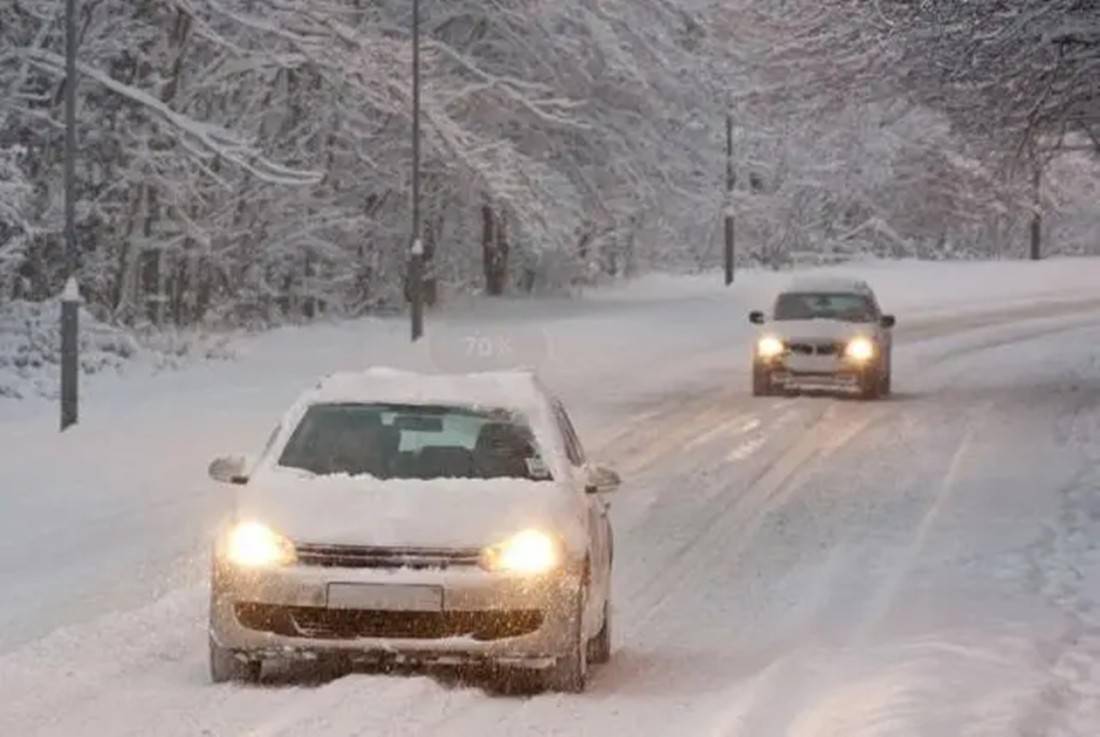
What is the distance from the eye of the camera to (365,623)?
955 centimetres

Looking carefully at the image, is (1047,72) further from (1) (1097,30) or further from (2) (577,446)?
(2) (577,446)

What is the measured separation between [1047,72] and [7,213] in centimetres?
1241

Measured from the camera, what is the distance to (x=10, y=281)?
3181cm

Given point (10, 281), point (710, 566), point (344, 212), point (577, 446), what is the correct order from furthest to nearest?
point (344, 212)
point (10, 281)
point (710, 566)
point (577, 446)

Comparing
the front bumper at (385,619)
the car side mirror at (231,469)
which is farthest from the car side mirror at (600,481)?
the car side mirror at (231,469)

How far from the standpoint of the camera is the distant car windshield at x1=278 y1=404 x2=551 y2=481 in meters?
10.5

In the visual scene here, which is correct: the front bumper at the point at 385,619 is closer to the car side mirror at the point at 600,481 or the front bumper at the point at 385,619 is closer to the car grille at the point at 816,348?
the car side mirror at the point at 600,481

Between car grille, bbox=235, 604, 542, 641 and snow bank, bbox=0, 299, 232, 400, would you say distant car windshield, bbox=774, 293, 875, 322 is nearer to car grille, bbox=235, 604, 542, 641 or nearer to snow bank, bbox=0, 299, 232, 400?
snow bank, bbox=0, 299, 232, 400

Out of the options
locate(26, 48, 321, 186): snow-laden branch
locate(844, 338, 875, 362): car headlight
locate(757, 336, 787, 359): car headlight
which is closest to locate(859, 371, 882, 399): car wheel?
locate(844, 338, 875, 362): car headlight

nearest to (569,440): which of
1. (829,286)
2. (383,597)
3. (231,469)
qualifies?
(231,469)

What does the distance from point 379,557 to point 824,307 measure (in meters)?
22.2

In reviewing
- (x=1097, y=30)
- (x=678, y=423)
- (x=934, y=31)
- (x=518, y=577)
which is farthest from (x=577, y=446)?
(x=678, y=423)

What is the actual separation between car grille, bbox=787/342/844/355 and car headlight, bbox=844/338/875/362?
124mm

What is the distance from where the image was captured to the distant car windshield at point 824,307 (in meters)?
30.8
